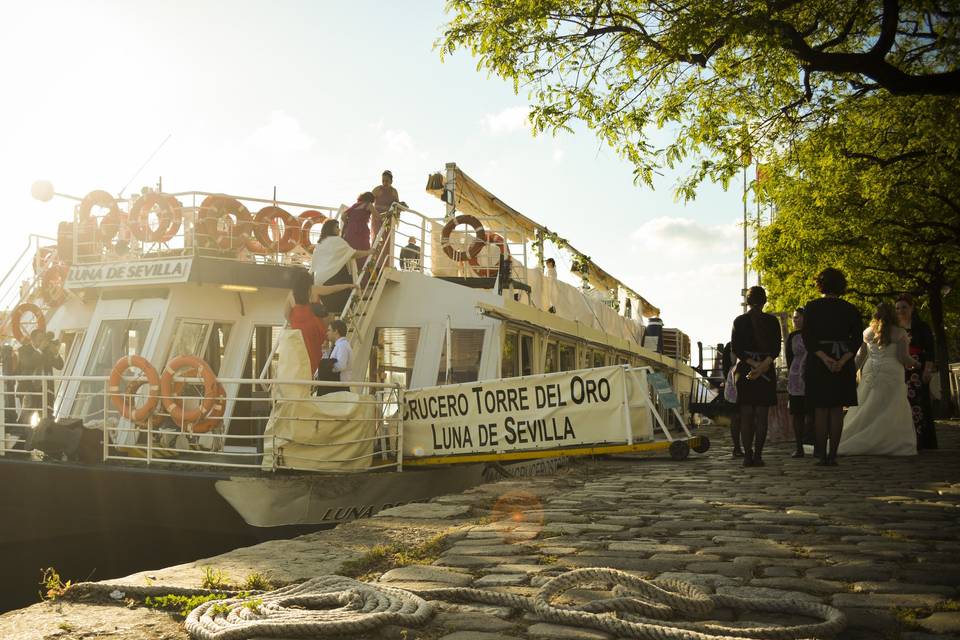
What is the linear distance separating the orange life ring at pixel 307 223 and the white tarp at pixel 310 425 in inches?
166

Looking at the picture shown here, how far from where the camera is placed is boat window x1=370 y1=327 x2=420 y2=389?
12203 mm

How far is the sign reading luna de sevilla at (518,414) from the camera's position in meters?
9.12

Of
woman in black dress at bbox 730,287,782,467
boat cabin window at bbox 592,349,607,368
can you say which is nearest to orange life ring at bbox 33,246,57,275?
boat cabin window at bbox 592,349,607,368

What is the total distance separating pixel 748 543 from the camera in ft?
16.4

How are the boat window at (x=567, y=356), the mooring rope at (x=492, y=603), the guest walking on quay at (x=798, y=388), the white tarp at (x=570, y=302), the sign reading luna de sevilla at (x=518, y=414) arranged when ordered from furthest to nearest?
the boat window at (x=567, y=356) < the white tarp at (x=570, y=302) < the guest walking on quay at (x=798, y=388) < the sign reading luna de sevilla at (x=518, y=414) < the mooring rope at (x=492, y=603)

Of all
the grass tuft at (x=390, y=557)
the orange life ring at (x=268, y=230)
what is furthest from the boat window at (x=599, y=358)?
the grass tuft at (x=390, y=557)

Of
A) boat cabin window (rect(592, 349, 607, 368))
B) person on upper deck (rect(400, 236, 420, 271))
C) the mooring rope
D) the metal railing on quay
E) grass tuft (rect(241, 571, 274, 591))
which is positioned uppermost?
person on upper deck (rect(400, 236, 420, 271))

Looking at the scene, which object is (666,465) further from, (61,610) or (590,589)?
(61,610)

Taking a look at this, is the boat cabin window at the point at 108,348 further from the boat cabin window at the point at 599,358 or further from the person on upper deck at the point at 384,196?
the boat cabin window at the point at 599,358

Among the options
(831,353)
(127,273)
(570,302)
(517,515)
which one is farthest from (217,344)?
(831,353)

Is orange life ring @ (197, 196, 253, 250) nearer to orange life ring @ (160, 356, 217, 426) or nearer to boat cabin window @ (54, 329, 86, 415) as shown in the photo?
boat cabin window @ (54, 329, 86, 415)

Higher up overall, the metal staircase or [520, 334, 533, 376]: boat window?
the metal staircase

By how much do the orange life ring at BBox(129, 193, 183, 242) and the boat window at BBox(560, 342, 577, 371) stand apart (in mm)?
6187

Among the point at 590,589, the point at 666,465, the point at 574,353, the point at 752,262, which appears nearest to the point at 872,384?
the point at 666,465
